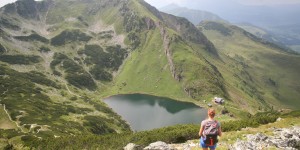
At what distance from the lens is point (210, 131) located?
2388 cm

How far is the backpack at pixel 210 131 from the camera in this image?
2384 cm

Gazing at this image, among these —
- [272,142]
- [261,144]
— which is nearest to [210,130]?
[261,144]

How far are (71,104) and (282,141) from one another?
174m

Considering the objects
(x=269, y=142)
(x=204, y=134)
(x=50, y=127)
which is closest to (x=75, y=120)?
(x=50, y=127)

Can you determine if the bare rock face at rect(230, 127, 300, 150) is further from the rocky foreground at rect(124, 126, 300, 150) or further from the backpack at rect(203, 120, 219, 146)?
the backpack at rect(203, 120, 219, 146)

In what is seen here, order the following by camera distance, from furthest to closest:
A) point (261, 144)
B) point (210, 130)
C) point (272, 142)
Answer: point (272, 142), point (261, 144), point (210, 130)

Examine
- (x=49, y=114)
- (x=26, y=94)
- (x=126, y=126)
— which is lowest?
(x=126, y=126)

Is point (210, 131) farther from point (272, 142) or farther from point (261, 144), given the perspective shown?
point (272, 142)

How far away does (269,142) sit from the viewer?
135ft

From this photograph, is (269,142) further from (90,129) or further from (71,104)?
(71,104)

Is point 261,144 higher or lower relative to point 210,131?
lower

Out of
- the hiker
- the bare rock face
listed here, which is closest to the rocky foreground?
the bare rock face

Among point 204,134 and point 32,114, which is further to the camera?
point 32,114

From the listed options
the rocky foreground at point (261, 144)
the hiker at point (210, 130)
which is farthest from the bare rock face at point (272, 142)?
the hiker at point (210, 130)
